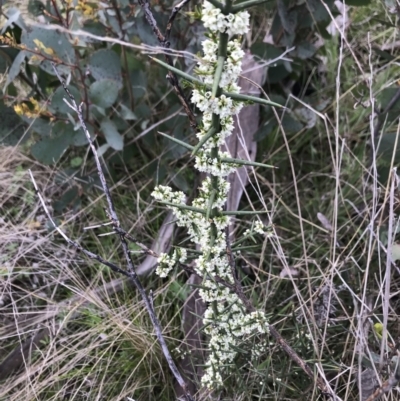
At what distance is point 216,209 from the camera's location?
76 cm

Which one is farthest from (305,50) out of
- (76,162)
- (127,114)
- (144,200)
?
(76,162)

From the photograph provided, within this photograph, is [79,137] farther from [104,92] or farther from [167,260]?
[167,260]

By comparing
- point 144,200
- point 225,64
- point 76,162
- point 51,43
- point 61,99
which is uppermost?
point 225,64

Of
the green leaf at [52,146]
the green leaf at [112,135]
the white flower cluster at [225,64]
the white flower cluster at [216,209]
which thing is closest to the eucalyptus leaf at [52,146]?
the green leaf at [52,146]

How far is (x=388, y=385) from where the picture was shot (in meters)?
0.69

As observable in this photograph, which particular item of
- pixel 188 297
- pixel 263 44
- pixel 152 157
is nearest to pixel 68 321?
pixel 188 297

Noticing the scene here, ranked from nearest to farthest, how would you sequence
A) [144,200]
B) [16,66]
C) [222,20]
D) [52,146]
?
[222,20]
[16,66]
[52,146]
[144,200]

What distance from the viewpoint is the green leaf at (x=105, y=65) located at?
1316mm

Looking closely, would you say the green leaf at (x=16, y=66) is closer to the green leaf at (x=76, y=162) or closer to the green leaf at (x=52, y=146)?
the green leaf at (x=52, y=146)

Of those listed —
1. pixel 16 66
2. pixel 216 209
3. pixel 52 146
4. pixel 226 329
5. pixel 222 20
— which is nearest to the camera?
pixel 222 20

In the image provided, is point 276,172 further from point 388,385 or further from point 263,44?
point 388,385

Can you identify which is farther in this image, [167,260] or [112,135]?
[112,135]

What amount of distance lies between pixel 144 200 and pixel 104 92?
37 centimetres

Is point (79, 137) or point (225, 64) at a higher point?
point (225, 64)
